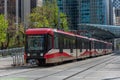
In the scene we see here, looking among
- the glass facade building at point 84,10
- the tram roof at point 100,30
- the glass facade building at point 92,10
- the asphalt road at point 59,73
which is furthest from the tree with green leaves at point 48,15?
the glass facade building at point 92,10

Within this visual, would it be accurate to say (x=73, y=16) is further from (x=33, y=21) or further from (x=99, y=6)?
(x=33, y=21)

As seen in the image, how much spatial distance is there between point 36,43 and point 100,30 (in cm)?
10323

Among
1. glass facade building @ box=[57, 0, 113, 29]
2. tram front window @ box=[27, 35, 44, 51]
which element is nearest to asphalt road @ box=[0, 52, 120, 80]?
tram front window @ box=[27, 35, 44, 51]

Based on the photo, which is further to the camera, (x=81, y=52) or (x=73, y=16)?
(x=73, y=16)

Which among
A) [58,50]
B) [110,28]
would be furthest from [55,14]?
[110,28]

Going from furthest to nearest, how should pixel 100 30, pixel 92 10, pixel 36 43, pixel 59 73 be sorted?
pixel 92 10, pixel 100 30, pixel 36 43, pixel 59 73

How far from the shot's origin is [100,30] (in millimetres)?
134500

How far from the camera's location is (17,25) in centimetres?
8456

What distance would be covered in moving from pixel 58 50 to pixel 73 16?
378 ft

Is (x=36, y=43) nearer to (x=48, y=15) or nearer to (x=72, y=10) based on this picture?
(x=48, y=15)

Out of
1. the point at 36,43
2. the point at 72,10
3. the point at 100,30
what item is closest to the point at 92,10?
the point at 72,10

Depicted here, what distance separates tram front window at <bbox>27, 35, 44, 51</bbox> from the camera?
32125mm

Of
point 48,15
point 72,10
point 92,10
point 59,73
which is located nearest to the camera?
point 59,73

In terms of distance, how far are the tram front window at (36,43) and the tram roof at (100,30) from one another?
91.0 m
